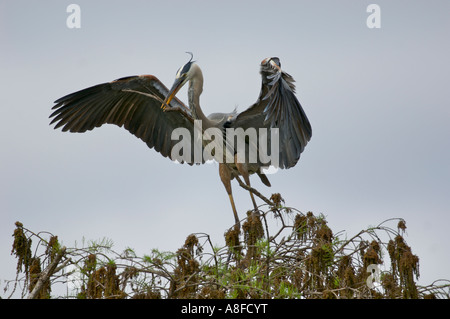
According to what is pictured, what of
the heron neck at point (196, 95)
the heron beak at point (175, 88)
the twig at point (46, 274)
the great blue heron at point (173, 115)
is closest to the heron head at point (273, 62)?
the great blue heron at point (173, 115)

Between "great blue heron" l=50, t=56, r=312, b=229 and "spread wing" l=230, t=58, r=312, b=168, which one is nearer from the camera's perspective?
"spread wing" l=230, t=58, r=312, b=168

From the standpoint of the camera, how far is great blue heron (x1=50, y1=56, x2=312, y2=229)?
7.40 metres

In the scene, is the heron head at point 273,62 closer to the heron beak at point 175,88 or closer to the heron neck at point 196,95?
the heron neck at point 196,95

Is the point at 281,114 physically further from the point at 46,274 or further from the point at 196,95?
the point at 46,274

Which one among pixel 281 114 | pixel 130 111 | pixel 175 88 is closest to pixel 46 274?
pixel 281 114

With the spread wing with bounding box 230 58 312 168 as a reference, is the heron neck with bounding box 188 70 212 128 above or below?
above

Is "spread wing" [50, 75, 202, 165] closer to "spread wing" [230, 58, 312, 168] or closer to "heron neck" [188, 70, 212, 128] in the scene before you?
"heron neck" [188, 70, 212, 128]

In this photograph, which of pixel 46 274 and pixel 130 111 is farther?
pixel 130 111

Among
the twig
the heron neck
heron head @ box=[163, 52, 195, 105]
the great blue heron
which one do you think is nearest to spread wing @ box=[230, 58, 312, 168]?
the great blue heron

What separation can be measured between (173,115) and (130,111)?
0.60m

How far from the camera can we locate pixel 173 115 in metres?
8.52

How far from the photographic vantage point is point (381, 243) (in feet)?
16.0
